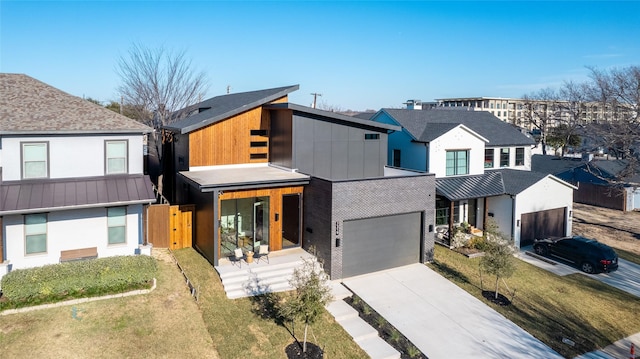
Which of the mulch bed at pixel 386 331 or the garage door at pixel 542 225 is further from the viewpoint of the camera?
the garage door at pixel 542 225

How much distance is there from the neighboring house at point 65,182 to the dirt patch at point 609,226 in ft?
88.9

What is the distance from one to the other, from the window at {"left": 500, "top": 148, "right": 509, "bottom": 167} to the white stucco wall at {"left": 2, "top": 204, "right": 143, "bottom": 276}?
23.5 meters

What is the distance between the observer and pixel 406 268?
759 inches

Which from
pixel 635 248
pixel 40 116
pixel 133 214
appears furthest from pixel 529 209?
pixel 40 116

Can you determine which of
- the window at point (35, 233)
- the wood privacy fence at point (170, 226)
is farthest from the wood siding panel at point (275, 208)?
the window at point (35, 233)

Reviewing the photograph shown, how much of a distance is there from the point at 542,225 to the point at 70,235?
969 inches

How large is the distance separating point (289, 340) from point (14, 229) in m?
10.9

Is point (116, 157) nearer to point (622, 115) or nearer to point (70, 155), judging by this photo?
point (70, 155)

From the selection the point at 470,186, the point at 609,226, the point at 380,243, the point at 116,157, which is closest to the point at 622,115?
the point at 609,226

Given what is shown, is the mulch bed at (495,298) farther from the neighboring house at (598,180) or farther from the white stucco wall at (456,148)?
the neighboring house at (598,180)

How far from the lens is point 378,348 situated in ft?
42.6

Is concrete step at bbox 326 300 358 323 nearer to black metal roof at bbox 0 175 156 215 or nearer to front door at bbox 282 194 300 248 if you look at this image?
front door at bbox 282 194 300 248

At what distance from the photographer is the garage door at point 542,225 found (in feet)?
82.5

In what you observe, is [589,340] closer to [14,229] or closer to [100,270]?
[100,270]
